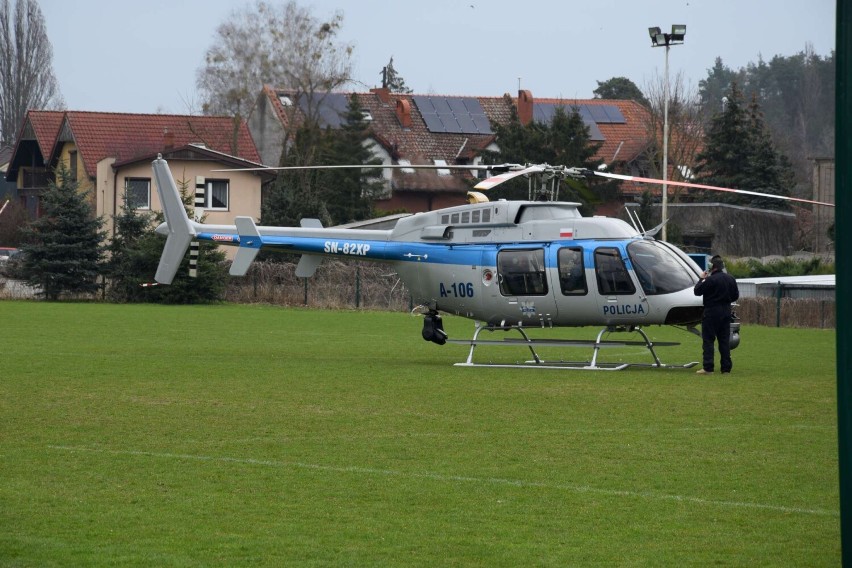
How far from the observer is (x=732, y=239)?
53938 millimetres


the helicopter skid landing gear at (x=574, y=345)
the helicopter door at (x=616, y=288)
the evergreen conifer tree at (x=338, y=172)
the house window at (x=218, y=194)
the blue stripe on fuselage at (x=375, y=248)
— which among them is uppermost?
the evergreen conifer tree at (x=338, y=172)

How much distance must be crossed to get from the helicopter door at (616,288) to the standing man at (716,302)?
943mm

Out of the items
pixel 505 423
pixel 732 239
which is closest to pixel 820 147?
pixel 732 239

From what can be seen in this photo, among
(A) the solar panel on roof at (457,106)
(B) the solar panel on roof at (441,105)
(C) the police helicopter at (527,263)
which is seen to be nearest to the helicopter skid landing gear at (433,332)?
A: (C) the police helicopter at (527,263)

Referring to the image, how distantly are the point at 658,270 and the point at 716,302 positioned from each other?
1.01 meters

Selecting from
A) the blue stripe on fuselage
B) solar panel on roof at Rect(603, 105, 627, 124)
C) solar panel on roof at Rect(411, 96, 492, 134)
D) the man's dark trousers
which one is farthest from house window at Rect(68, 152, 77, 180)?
the man's dark trousers

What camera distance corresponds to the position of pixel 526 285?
19.3 m

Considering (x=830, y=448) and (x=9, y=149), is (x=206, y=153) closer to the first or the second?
(x=830, y=448)

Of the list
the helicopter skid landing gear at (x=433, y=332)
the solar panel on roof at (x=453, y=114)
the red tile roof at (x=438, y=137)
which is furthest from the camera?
the solar panel on roof at (x=453, y=114)

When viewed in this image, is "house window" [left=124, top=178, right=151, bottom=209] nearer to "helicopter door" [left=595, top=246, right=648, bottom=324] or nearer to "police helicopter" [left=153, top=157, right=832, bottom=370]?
"police helicopter" [left=153, top=157, right=832, bottom=370]

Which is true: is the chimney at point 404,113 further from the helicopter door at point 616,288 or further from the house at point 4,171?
the helicopter door at point 616,288

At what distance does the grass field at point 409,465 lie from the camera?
7.46 meters

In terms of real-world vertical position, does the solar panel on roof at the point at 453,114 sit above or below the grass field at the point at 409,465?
above

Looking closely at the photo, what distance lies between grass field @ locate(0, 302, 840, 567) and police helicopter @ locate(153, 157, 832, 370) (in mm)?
982
